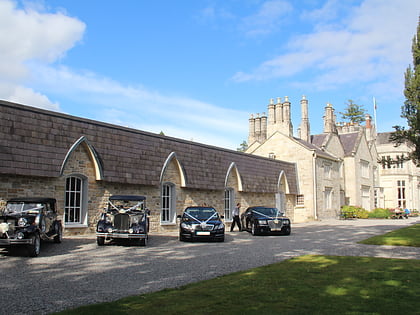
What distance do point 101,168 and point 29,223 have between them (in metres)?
6.30

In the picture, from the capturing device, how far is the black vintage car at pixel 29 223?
10648 mm

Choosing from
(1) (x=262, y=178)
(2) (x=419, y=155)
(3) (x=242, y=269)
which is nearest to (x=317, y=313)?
(3) (x=242, y=269)

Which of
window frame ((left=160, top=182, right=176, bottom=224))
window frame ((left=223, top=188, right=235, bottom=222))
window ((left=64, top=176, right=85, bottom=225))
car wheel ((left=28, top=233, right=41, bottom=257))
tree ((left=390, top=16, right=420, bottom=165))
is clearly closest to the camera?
car wheel ((left=28, top=233, right=41, bottom=257))

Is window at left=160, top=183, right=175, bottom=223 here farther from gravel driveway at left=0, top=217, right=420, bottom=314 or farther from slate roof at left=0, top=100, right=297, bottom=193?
gravel driveway at left=0, top=217, right=420, bottom=314

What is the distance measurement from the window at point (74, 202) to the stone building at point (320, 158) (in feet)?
66.3

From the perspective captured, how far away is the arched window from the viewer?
16.6 metres

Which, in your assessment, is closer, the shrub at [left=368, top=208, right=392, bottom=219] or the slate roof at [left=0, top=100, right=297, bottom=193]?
the slate roof at [left=0, top=100, right=297, bottom=193]

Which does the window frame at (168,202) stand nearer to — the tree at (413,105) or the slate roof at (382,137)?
the tree at (413,105)

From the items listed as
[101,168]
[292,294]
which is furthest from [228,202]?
[292,294]

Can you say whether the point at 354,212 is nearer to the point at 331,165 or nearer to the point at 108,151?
the point at 331,165

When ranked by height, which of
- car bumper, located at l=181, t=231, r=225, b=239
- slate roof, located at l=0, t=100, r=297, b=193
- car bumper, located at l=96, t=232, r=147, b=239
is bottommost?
car bumper, located at l=181, t=231, r=225, b=239

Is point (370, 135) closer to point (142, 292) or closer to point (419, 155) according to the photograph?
point (419, 155)

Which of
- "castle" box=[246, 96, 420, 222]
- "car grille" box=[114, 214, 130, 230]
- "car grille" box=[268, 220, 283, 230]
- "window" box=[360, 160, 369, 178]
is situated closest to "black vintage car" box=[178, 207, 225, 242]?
"car grille" box=[114, 214, 130, 230]

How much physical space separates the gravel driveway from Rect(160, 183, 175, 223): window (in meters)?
5.53
